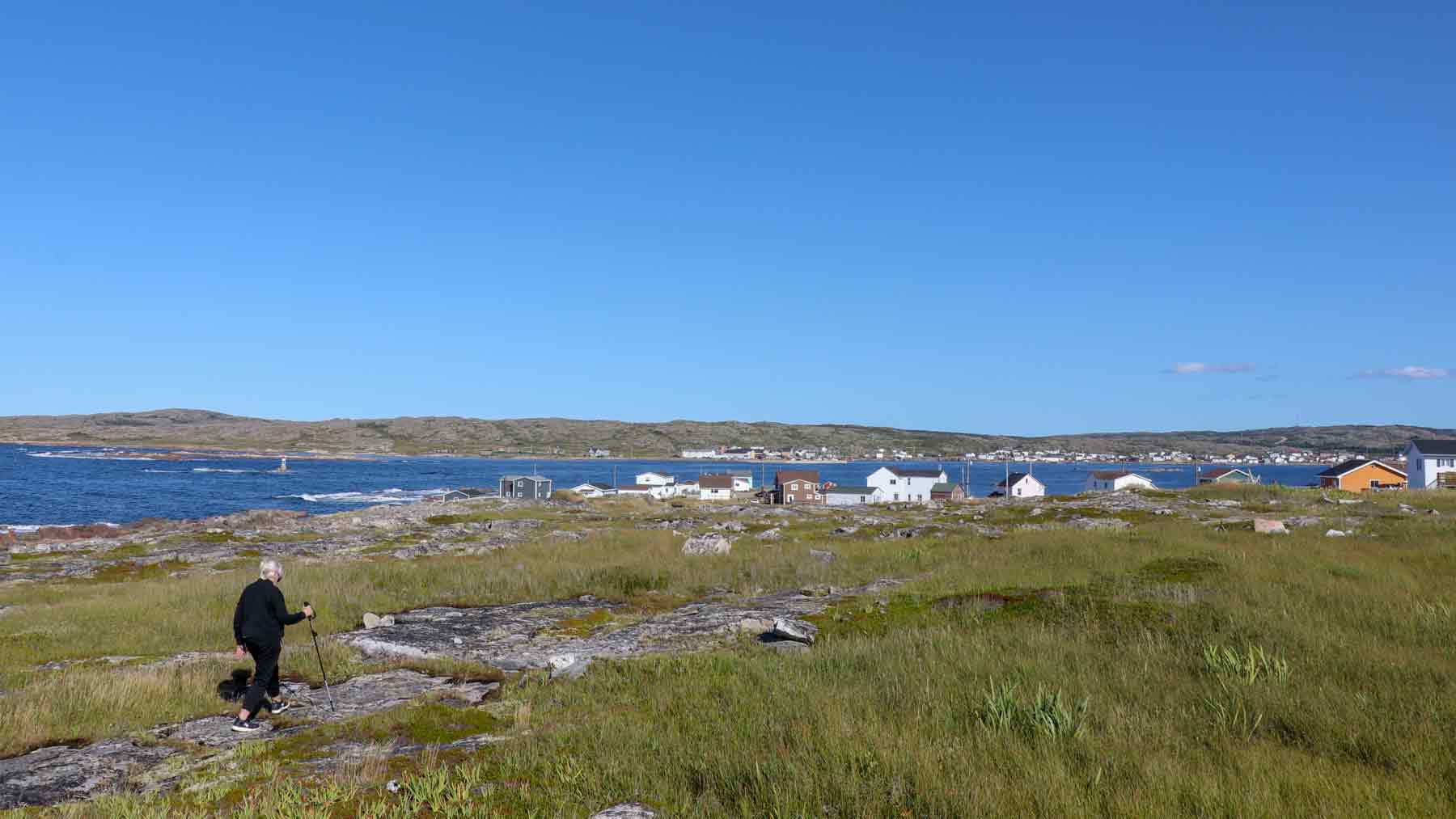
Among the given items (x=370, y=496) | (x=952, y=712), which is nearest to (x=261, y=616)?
(x=952, y=712)

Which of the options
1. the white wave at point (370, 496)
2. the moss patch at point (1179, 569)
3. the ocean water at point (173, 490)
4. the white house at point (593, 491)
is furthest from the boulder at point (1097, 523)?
the white wave at point (370, 496)

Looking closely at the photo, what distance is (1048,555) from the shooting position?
25.5 m

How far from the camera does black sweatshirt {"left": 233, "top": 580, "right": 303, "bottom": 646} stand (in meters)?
11.9

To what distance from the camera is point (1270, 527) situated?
102ft

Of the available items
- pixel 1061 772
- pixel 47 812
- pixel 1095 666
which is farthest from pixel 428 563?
pixel 1061 772

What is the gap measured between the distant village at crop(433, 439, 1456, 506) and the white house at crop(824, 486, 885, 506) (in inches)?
4.9

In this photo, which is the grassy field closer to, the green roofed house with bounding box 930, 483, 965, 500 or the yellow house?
the yellow house

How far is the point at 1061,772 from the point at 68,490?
143 m

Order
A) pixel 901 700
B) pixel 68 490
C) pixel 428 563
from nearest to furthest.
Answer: pixel 901 700, pixel 428 563, pixel 68 490

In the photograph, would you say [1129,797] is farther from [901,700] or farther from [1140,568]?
[1140,568]

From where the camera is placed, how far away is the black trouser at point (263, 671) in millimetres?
11508

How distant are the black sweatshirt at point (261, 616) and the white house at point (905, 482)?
393 ft

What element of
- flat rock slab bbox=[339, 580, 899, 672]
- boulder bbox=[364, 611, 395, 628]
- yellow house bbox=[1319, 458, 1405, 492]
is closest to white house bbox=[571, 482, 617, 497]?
yellow house bbox=[1319, 458, 1405, 492]

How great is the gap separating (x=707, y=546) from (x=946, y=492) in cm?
9909
